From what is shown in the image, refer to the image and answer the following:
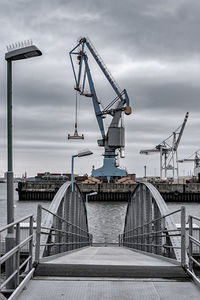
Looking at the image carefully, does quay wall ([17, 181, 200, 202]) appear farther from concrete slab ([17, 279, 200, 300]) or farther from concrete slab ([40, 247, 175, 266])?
concrete slab ([17, 279, 200, 300])

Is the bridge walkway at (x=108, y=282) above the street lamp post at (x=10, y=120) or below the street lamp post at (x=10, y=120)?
below

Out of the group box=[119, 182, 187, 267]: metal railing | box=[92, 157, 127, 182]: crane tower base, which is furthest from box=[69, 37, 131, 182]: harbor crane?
box=[119, 182, 187, 267]: metal railing

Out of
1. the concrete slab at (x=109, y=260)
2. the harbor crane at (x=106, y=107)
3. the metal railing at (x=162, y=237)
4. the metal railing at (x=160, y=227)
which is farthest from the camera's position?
the harbor crane at (x=106, y=107)

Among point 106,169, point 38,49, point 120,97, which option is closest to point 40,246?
point 38,49

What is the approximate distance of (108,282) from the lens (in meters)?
5.57

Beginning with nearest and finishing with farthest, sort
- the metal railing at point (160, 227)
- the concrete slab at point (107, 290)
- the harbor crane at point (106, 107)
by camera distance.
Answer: the concrete slab at point (107, 290) < the metal railing at point (160, 227) < the harbor crane at point (106, 107)

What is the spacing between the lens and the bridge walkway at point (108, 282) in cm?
501

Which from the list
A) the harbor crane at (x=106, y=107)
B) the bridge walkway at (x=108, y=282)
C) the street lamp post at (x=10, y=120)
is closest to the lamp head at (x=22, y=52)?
the street lamp post at (x=10, y=120)

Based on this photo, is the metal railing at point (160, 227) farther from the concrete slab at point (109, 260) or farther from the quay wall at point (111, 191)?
the quay wall at point (111, 191)

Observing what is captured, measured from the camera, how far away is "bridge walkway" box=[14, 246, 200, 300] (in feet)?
16.4

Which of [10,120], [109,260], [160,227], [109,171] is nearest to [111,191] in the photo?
[109,171]

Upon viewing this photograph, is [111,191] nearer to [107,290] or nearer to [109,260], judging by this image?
[109,260]

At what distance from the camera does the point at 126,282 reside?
5.60 m

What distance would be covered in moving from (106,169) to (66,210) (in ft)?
232
